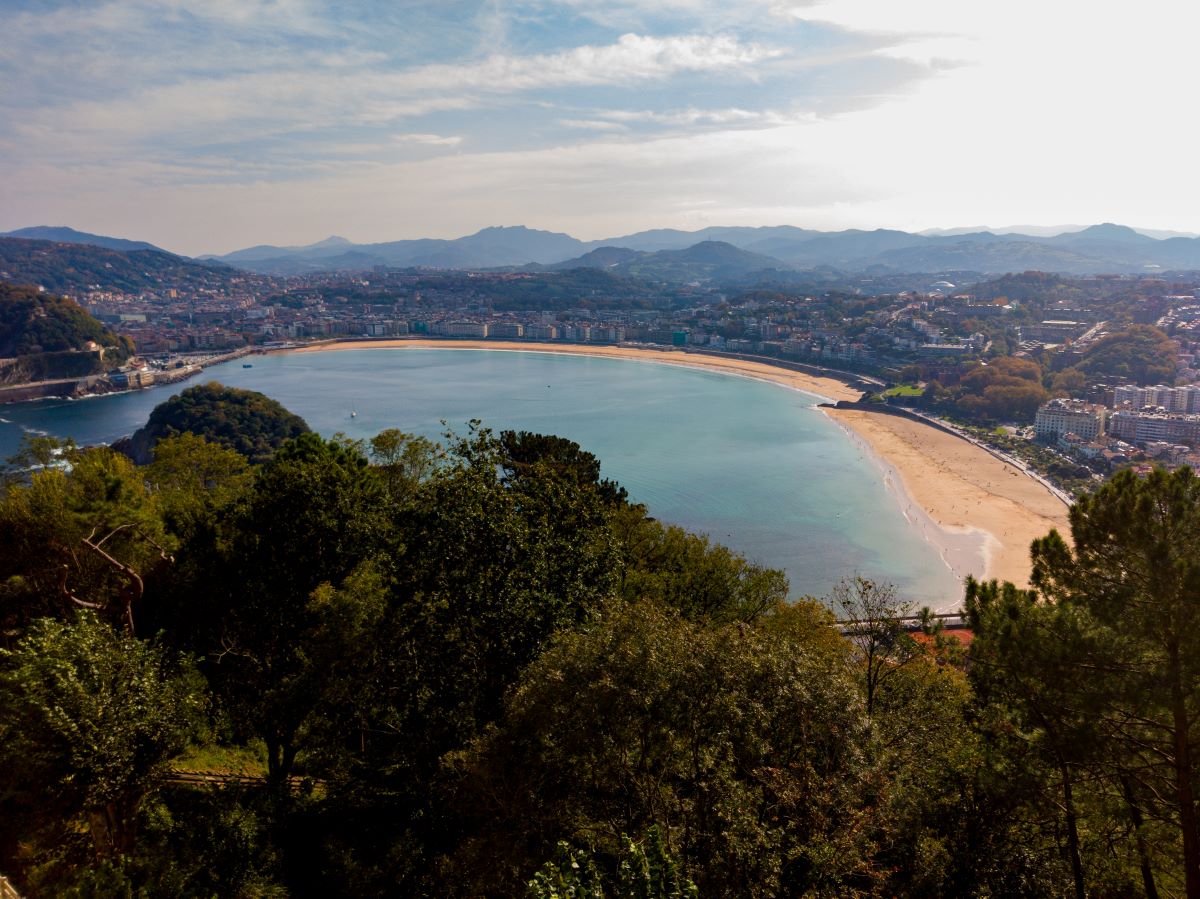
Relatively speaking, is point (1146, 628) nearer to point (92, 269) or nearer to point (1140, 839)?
point (1140, 839)

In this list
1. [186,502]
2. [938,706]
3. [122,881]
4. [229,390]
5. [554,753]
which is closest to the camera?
[122,881]

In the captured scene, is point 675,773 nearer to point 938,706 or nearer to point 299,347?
point 938,706

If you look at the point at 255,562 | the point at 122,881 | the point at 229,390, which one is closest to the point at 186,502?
the point at 255,562

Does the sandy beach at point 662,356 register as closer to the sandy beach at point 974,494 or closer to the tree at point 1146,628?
the sandy beach at point 974,494

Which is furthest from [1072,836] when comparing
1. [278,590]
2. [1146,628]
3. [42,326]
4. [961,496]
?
[42,326]

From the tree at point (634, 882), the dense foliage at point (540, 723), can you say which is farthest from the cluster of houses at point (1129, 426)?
the tree at point (634, 882)

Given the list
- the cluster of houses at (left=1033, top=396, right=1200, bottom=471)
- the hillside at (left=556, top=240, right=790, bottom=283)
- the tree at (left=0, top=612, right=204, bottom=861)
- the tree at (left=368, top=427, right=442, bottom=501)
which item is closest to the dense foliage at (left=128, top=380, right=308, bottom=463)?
the tree at (left=368, top=427, right=442, bottom=501)
